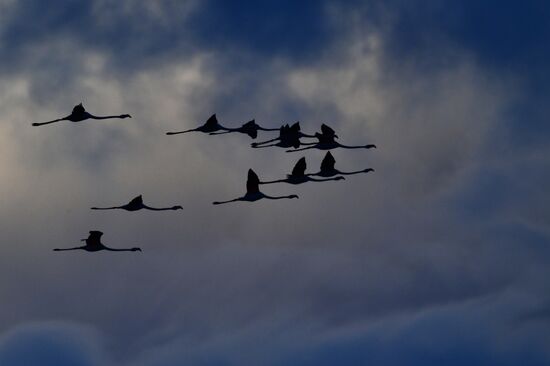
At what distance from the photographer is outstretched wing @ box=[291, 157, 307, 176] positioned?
86188 millimetres

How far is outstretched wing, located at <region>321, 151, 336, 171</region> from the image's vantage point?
89250 millimetres

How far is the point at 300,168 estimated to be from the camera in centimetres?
8675

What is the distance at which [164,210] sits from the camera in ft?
289

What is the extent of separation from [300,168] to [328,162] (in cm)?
356

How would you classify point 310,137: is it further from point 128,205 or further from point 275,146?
point 128,205

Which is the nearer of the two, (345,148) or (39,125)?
(39,125)

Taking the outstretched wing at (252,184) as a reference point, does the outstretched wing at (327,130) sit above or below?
above

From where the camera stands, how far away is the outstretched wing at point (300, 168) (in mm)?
86188

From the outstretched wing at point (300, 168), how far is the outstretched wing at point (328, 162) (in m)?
2.82

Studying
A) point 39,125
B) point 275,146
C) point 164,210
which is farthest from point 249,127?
point 39,125

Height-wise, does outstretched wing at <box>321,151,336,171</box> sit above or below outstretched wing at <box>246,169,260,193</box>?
above

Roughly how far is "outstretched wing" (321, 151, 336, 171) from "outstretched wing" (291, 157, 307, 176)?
2820mm

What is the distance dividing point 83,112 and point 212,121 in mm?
9118

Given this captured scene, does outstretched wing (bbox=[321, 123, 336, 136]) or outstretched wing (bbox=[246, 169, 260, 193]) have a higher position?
outstretched wing (bbox=[321, 123, 336, 136])
